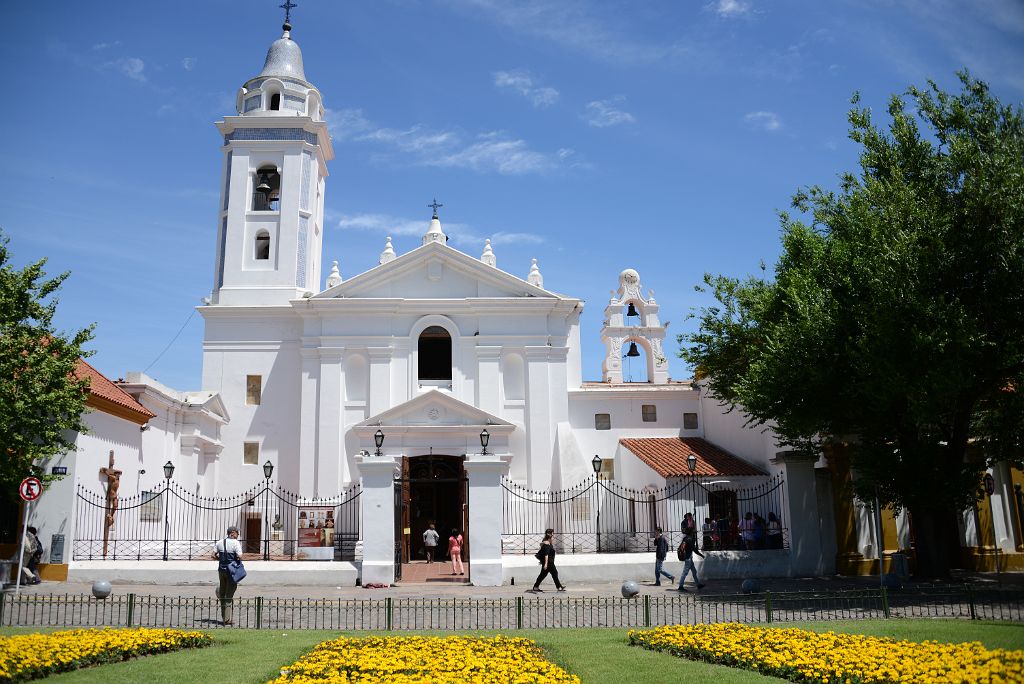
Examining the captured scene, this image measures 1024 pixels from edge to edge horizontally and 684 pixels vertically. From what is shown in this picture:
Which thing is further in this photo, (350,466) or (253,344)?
(253,344)

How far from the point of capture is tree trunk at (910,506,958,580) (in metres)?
19.1

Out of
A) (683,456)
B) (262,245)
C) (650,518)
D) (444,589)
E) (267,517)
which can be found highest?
(262,245)

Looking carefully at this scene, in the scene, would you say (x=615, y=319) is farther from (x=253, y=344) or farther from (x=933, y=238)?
(x=933, y=238)

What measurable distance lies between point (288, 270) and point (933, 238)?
2306 centimetres

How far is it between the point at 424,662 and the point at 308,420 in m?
21.4

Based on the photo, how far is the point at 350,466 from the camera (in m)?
29.1

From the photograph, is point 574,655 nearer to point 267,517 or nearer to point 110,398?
point 267,517

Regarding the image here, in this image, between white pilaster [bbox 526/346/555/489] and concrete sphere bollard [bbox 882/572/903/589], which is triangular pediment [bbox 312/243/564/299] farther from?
concrete sphere bollard [bbox 882/572/903/589]

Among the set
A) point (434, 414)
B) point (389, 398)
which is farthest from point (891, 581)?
point (389, 398)

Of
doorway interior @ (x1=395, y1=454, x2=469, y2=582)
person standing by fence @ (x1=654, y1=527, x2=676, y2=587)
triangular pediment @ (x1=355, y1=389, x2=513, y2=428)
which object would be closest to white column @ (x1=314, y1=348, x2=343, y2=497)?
triangular pediment @ (x1=355, y1=389, x2=513, y2=428)

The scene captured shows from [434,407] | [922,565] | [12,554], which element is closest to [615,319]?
[434,407]

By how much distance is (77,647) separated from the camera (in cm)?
979

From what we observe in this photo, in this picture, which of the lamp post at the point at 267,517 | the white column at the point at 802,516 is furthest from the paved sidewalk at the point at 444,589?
the lamp post at the point at 267,517

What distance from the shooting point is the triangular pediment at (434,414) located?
2817cm
